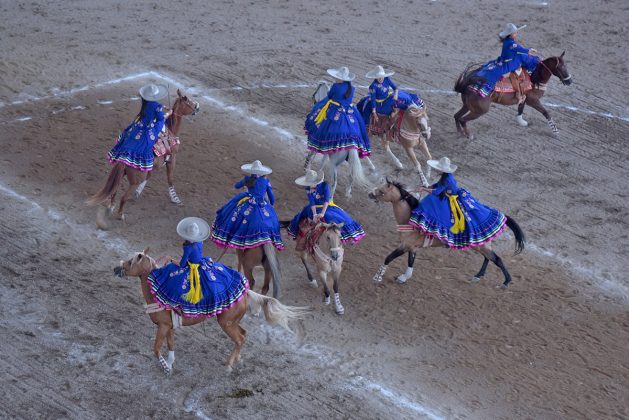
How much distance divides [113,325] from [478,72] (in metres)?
8.99

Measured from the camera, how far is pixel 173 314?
433 inches

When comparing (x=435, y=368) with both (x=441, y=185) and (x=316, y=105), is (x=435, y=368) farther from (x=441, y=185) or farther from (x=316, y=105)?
(x=316, y=105)

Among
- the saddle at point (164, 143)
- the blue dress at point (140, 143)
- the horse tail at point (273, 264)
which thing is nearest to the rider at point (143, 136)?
the blue dress at point (140, 143)

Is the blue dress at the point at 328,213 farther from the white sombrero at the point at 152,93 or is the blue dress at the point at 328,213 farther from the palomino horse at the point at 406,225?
the white sombrero at the point at 152,93

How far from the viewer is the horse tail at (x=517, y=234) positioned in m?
13.2

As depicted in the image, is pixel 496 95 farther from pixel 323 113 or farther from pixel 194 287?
pixel 194 287

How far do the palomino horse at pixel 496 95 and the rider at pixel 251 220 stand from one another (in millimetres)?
6393

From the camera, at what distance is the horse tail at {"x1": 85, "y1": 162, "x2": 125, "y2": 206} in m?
14.2

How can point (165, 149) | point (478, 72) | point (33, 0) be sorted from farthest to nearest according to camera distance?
point (33, 0) < point (478, 72) < point (165, 149)

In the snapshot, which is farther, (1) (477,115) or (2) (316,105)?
(1) (477,115)

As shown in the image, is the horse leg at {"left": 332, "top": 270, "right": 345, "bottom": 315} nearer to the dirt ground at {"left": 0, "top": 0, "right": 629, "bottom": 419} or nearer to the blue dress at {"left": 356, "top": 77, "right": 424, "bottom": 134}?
the dirt ground at {"left": 0, "top": 0, "right": 629, "bottom": 419}

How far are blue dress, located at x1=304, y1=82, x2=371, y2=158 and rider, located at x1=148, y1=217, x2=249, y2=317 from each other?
444 cm

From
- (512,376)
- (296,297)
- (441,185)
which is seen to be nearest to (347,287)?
(296,297)

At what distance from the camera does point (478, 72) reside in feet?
57.9
